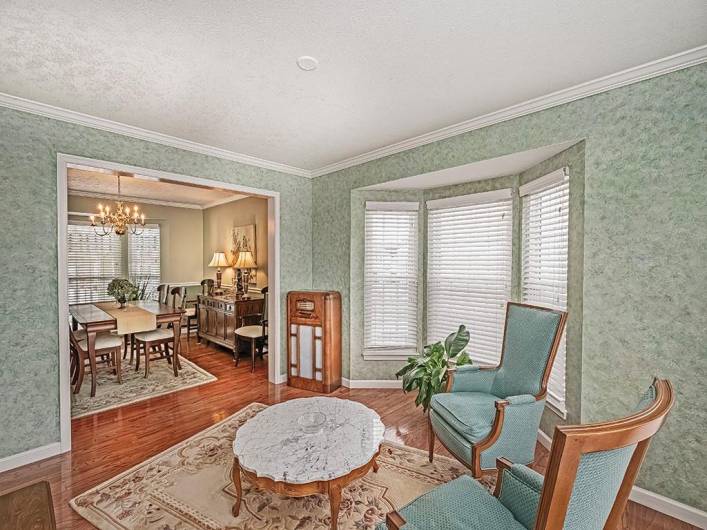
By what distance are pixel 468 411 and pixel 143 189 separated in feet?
19.8

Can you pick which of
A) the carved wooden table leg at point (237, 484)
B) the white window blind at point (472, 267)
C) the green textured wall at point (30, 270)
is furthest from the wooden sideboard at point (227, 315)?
the carved wooden table leg at point (237, 484)

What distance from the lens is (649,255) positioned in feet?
6.75

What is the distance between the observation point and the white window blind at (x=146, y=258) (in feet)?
21.4

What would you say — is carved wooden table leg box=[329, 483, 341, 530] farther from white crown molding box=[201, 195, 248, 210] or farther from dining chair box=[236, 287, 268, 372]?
white crown molding box=[201, 195, 248, 210]

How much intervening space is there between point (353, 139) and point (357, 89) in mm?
961

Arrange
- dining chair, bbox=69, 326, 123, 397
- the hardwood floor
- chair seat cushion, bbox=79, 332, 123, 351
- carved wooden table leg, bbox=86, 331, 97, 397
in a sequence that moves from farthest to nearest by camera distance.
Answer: chair seat cushion, bbox=79, 332, 123, 351 < dining chair, bbox=69, 326, 123, 397 < carved wooden table leg, bbox=86, 331, 97, 397 < the hardwood floor

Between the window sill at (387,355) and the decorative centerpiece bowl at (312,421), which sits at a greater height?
the decorative centerpiece bowl at (312,421)

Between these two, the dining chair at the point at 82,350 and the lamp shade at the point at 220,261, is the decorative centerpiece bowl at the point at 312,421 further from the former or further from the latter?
the lamp shade at the point at 220,261

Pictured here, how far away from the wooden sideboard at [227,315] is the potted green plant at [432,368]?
9.34 ft

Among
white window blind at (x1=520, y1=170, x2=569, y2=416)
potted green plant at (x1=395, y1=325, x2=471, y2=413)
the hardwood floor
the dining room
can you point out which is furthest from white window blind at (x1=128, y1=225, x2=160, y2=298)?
Answer: white window blind at (x1=520, y1=170, x2=569, y2=416)

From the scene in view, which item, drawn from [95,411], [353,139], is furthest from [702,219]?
[95,411]

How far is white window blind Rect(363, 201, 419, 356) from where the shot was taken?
4.00 m

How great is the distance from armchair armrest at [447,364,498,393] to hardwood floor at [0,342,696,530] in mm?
548

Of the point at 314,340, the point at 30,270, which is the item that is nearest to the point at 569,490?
the point at 314,340
